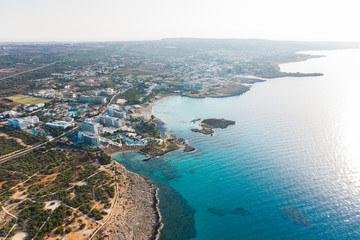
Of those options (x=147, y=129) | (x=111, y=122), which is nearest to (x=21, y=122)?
(x=111, y=122)

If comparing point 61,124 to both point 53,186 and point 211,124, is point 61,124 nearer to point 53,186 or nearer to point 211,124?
point 53,186

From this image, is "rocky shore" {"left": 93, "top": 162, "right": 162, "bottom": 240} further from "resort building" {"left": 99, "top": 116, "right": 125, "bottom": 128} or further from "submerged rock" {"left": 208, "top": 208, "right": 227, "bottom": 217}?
"resort building" {"left": 99, "top": 116, "right": 125, "bottom": 128}

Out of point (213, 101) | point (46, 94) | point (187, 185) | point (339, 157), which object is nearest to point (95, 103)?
point (46, 94)

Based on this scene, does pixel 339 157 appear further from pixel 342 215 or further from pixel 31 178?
pixel 31 178

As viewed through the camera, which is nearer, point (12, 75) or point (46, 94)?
point (46, 94)

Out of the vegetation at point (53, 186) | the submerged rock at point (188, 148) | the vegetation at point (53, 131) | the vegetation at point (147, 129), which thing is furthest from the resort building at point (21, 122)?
the submerged rock at point (188, 148)

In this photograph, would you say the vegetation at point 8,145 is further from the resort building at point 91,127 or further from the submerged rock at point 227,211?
the submerged rock at point 227,211

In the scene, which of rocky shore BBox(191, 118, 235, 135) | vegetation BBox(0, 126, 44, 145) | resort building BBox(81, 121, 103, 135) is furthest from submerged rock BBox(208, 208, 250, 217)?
vegetation BBox(0, 126, 44, 145)
